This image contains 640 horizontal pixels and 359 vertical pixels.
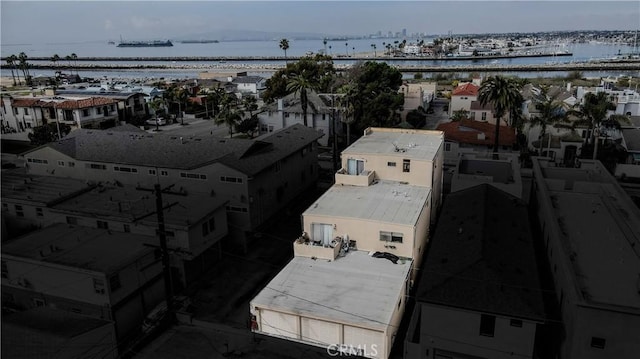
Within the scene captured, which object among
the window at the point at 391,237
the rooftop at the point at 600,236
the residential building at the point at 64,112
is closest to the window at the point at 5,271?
the window at the point at 391,237

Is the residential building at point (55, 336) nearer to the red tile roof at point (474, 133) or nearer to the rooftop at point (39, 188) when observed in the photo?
the rooftop at point (39, 188)

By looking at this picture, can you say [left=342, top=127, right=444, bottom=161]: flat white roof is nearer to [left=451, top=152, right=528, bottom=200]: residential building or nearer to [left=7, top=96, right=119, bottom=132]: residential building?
[left=451, top=152, right=528, bottom=200]: residential building

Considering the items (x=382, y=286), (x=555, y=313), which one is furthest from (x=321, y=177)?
(x=555, y=313)

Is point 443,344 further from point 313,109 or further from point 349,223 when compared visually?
point 313,109

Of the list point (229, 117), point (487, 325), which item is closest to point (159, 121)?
point (229, 117)

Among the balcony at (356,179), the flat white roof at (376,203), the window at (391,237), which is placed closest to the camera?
the window at (391,237)

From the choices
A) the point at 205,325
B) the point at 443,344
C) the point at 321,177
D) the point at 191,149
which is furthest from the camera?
the point at 321,177
